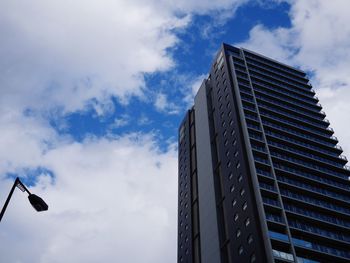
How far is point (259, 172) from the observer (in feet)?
190

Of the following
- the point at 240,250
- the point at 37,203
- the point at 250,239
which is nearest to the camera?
the point at 37,203

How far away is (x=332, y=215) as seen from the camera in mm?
60031

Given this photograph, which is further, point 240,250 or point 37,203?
point 240,250

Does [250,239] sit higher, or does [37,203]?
[250,239]

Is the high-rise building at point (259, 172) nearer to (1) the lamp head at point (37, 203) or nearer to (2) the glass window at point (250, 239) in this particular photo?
(2) the glass window at point (250, 239)

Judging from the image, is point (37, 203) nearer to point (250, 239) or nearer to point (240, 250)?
point (250, 239)

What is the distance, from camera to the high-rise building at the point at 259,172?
168ft

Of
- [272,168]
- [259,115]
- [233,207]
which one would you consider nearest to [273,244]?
[233,207]

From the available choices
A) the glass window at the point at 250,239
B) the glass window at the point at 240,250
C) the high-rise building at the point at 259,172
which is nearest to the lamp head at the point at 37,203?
the high-rise building at the point at 259,172

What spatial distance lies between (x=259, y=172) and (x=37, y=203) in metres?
48.1

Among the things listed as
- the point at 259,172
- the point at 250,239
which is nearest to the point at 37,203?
the point at 250,239

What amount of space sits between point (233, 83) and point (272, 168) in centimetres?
2354

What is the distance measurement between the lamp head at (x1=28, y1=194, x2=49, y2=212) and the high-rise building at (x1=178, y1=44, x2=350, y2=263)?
36.8m

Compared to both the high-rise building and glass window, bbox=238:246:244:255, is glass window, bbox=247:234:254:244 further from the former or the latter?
glass window, bbox=238:246:244:255
